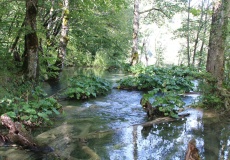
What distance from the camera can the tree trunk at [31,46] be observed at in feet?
25.5

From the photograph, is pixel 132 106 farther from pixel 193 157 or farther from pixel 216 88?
pixel 193 157

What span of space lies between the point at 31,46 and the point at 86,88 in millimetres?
2701

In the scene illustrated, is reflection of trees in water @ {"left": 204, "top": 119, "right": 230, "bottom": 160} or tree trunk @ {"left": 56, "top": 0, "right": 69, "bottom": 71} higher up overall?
tree trunk @ {"left": 56, "top": 0, "right": 69, "bottom": 71}

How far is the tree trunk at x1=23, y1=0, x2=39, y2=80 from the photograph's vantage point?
779cm

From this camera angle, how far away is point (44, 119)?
594 cm

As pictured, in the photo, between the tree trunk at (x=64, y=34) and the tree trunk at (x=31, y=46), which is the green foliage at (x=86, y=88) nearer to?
Result: the tree trunk at (x=31, y=46)

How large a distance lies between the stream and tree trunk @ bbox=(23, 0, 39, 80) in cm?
176

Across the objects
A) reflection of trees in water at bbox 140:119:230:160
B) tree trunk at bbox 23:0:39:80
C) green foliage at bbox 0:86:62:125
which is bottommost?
reflection of trees in water at bbox 140:119:230:160

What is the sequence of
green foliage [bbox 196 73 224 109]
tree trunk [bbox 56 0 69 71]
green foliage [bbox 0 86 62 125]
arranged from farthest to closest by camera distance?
tree trunk [bbox 56 0 69 71]
green foliage [bbox 196 73 224 109]
green foliage [bbox 0 86 62 125]

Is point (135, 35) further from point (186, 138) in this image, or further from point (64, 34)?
point (186, 138)

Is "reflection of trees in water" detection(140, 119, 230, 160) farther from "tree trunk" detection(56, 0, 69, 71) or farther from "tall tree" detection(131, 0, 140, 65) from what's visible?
"tall tree" detection(131, 0, 140, 65)

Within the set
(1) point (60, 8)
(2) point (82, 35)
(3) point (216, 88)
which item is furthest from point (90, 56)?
(3) point (216, 88)

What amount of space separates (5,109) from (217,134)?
16.5 feet

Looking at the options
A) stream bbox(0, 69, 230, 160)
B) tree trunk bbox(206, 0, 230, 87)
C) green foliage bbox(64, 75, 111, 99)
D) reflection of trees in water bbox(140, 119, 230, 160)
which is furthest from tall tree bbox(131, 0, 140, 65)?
reflection of trees in water bbox(140, 119, 230, 160)
